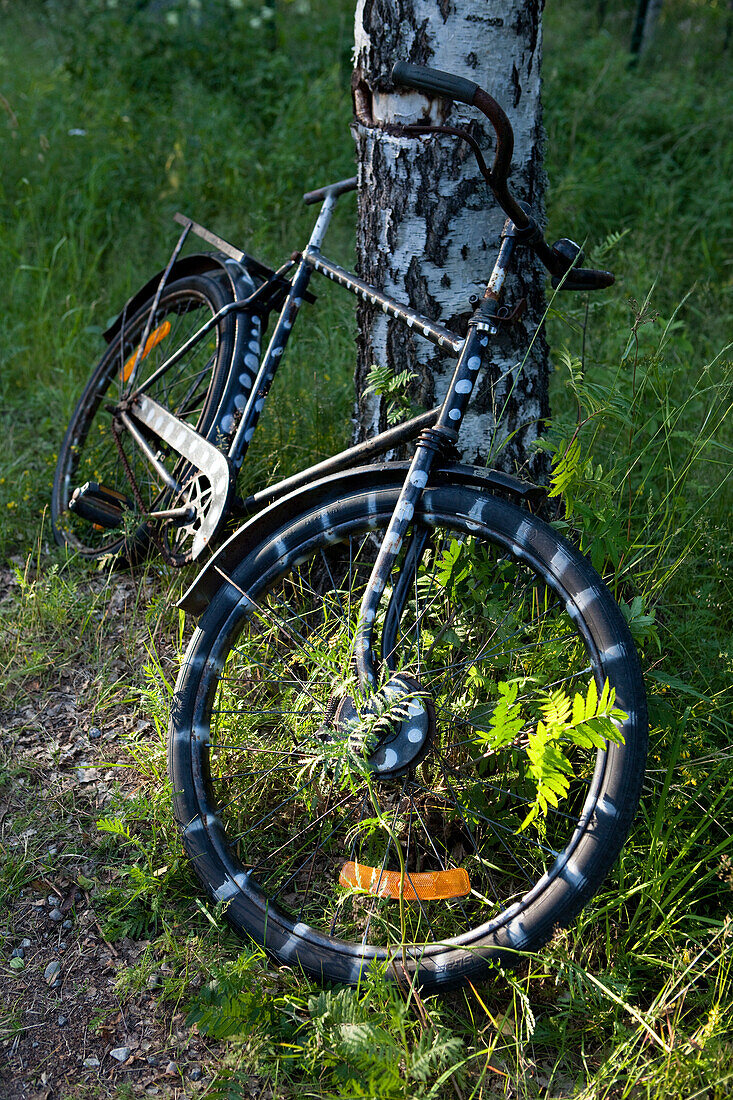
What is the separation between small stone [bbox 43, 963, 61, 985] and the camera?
192cm

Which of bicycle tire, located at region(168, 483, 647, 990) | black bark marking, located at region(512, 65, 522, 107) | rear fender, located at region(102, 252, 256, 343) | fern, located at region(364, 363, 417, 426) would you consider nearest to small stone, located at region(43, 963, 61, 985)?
bicycle tire, located at region(168, 483, 647, 990)

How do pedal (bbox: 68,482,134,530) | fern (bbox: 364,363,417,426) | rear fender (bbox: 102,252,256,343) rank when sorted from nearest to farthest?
1. fern (bbox: 364,363,417,426)
2. rear fender (bbox: 102,252,256,343)
3. pedal (bbox: 68,482,134,530)

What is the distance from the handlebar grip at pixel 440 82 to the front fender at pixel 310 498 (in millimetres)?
766

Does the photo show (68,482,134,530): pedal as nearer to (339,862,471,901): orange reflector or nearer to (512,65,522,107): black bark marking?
(339,862,471,901): orange reflector

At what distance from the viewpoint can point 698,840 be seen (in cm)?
200

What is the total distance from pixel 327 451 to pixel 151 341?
77cm

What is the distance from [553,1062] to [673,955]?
34 cm

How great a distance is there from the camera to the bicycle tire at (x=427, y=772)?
174 centimetres

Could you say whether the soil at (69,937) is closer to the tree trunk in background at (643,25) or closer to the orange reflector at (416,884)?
the orange reflector at (416,884)

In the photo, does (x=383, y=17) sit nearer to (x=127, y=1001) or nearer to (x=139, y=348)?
(x=139, y=348)

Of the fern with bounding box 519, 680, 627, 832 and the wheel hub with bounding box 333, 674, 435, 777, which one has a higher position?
the fern with bounding box 519, 680, 627, 832

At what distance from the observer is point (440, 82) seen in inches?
68.4

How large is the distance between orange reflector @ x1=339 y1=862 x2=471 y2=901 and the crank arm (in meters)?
1.00

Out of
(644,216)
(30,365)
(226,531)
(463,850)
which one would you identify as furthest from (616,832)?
(644,216)
